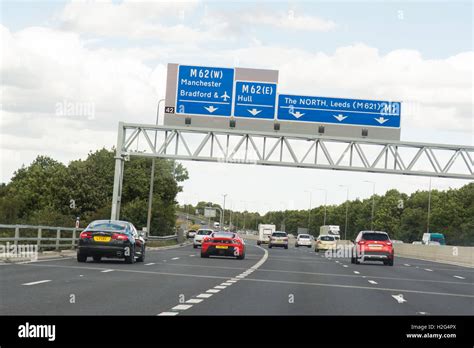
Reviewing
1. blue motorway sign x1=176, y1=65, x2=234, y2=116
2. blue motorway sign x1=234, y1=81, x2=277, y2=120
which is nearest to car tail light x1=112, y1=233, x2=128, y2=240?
blue motorway sign x1=176, y1=65, x2=234, y2=116

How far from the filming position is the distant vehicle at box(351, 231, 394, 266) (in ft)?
140

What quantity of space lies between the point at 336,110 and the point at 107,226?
19.7 m

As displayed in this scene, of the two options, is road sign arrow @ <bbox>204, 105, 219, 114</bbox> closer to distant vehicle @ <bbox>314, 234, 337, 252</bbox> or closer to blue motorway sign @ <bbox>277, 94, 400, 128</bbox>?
blue motorway sign @ <bbox>277, 94, 400, 128</bbox>

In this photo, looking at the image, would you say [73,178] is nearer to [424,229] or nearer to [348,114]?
[348,114]

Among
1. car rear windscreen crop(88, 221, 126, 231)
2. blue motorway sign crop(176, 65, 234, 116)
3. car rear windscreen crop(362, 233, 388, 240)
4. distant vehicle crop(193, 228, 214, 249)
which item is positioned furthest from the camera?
distant vehicle crop(193, 228, 214, 249)

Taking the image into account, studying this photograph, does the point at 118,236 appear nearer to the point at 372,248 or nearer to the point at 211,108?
the point at 372,248

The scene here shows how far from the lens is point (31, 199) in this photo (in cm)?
10750

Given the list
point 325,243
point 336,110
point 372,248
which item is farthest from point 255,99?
point 325,243

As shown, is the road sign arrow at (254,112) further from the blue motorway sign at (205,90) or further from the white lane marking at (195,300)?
the white lane marking at (195,300)

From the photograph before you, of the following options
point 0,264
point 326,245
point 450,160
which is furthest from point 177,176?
point 0,264

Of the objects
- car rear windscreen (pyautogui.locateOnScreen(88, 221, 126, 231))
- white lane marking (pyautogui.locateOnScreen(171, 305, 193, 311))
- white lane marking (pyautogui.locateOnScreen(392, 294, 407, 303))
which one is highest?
car rear windscreen (pyautogui.locateOnScreen(88, 221, 126, 231))

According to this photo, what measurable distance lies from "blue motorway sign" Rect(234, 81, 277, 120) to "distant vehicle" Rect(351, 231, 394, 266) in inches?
319

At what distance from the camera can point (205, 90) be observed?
4616 cm

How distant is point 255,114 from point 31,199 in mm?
65877
